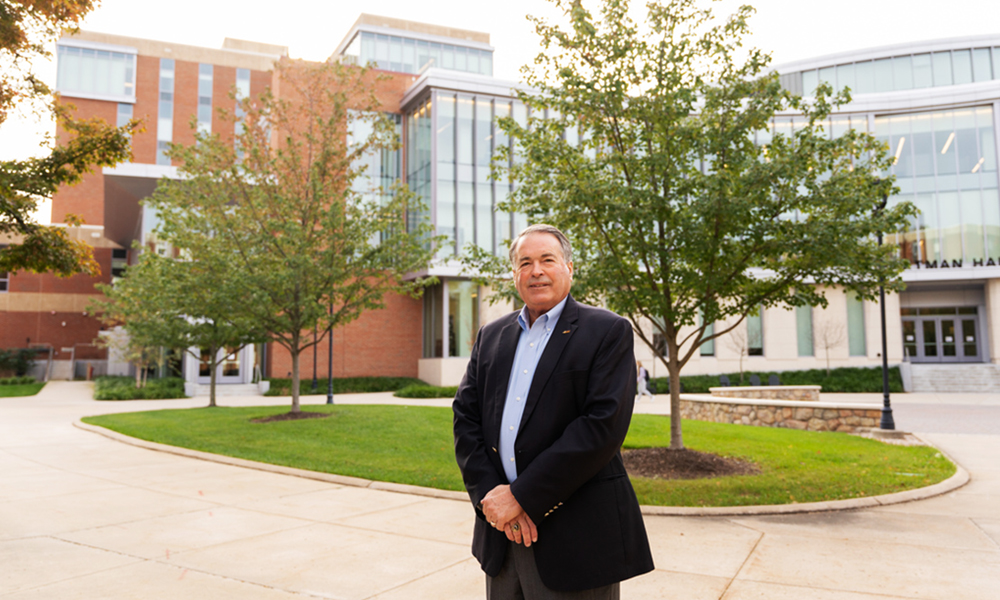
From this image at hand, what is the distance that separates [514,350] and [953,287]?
44.7 m

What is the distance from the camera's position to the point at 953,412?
71.9 feet

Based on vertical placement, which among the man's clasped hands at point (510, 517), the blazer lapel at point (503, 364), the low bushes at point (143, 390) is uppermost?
the blazer lapel at point (503, 364)

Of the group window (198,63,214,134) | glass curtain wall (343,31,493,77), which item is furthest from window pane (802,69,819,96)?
window (198,63,214,134)

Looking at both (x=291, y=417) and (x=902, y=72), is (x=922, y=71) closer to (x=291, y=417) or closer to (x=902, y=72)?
(x=902, y=72)

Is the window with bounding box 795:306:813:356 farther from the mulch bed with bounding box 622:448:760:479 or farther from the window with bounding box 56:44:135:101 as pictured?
the window with bounding box 56:44:135:101

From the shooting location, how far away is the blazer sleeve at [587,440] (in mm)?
2410

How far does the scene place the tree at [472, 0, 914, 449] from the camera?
8.95 m

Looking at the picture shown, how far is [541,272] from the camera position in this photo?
9.12ft

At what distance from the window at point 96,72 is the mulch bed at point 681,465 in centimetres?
5628

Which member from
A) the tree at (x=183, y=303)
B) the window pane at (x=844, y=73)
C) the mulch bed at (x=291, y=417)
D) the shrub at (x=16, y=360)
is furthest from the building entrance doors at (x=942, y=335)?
the shrub at (x=16, y=360)

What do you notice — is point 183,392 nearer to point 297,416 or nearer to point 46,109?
point 297,416

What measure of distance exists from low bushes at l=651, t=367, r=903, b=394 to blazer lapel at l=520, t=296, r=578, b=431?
30.7 metres

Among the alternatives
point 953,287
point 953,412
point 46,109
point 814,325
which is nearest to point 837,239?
point 46,109

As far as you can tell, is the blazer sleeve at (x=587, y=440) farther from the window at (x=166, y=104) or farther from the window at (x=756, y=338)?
the window at (x=166, y=104)
